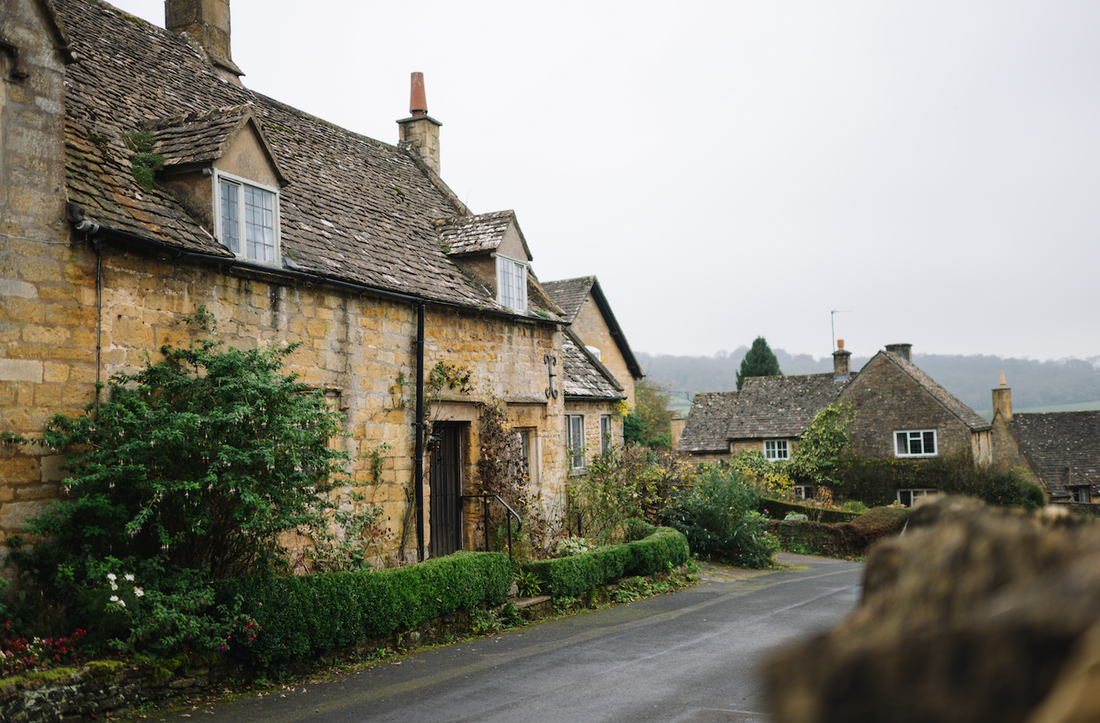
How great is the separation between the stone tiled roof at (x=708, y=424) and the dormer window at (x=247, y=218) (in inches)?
1336

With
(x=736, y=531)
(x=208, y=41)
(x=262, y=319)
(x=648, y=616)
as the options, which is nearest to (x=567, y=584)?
(x=648, y=616)

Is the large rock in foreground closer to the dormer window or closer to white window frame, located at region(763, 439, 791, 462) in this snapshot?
the dormer window

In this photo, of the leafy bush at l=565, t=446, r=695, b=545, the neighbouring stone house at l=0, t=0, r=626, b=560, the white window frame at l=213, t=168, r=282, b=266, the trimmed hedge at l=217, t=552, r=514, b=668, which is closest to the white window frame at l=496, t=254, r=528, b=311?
the neighbouring stone house at l=0, t=0, r=626, b=560

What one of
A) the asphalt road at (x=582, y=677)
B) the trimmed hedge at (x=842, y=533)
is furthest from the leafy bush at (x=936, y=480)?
the asphalt road at (x=582, y=677)

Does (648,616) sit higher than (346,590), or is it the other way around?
(346,590)

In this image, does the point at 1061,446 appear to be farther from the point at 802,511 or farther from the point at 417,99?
the point at 417,99

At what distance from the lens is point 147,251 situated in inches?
363

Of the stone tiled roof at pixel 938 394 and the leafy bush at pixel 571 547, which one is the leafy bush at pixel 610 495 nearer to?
the leafy bush at pixel 571 547

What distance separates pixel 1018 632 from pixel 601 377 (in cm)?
2296

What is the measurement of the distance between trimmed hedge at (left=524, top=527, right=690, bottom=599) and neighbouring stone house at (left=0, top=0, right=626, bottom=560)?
5.73 feet

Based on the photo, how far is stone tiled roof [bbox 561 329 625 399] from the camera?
2128cm

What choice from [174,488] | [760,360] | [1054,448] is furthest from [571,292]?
[1054,448]

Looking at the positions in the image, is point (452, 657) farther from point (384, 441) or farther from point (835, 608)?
point (835, 608)

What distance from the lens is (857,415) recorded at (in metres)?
39.4
